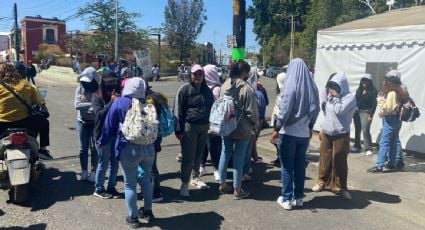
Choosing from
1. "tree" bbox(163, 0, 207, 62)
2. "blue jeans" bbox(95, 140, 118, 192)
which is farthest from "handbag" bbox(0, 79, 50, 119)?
"tree" bbox(163, 0, 207, 62)

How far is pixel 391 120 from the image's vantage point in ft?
25.0

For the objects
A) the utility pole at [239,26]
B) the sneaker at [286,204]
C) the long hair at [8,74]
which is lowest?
the sneaker at [286,204]

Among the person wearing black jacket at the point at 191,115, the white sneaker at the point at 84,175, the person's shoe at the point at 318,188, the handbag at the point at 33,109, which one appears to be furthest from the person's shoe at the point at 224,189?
the handbag at the point at 33,109

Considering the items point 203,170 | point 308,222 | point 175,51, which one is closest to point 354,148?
point 203,170

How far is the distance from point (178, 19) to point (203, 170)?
173 feet

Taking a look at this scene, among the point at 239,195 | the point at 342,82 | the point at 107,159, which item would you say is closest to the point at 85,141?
the point at 107,159

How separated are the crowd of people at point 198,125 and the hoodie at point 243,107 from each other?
0.5 inches

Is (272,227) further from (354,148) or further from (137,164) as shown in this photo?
(354,148)

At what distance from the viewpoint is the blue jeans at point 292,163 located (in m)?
5.72

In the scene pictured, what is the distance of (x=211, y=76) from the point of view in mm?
6832

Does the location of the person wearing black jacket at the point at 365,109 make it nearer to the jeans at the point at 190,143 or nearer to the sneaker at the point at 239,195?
the sneaker at the point at 239,195

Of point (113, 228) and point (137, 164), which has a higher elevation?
point (137, 164)

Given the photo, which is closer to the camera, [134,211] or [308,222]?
[134,211]

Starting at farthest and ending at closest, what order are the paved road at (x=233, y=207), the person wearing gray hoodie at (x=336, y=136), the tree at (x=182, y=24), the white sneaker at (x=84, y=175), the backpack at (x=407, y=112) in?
1. the tree at (x=182, y=24)
2. the backpack at (x=407, y=112)
3. the white sneaker at (x=84, y=175)
4. the person wearing gray hoodie at (x=336, y=136)
5. the paved road at (x=233, y=207)
